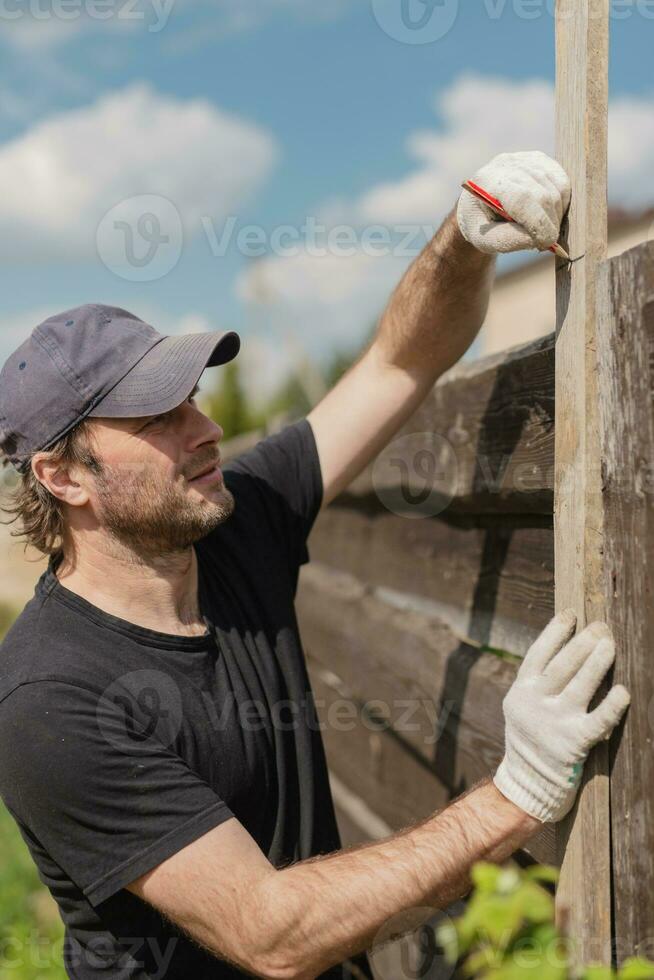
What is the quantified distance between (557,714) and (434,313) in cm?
117

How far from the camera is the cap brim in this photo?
88.9 inches

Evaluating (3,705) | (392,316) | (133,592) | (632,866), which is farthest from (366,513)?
(632,866)

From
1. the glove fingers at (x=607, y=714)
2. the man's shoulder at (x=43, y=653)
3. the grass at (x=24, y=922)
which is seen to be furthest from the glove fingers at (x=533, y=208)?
the grass at (x=24, y=922)

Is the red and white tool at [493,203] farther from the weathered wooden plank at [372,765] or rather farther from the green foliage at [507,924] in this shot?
the weathered wooden plank at [372,765]

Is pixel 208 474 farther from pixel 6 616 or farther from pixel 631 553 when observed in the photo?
pixel 6 616

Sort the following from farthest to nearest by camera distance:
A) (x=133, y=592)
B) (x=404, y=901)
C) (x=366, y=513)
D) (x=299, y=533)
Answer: (x=366, y=513)
(x=299, y=533)
(x=133, y=592)
(x=404, y=901)

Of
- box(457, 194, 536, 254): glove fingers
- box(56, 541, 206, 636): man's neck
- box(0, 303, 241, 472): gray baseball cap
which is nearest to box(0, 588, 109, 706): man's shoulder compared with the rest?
box(56, 541, 206, 636): man's neck

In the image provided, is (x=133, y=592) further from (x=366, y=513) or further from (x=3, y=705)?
(x=366, y=513)

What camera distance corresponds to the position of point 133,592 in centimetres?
226

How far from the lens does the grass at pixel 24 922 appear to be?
3469mm

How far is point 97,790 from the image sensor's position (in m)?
1.88

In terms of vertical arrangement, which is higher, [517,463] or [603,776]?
[517,463]

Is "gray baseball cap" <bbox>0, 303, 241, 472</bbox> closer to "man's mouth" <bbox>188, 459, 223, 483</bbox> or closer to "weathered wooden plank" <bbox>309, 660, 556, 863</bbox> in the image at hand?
"man's mouth" <bbox>188, 459, 223, 483</bbox>

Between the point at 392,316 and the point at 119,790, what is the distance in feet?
4.70
